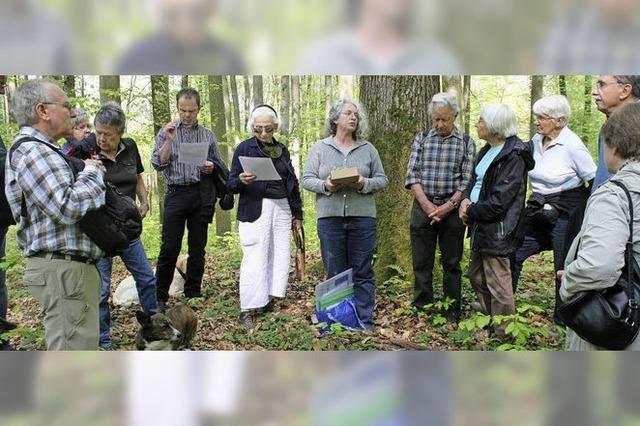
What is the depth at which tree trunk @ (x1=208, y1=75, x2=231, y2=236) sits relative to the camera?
3361mm

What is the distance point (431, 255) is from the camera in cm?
423

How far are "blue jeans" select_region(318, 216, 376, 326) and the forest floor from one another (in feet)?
0.31

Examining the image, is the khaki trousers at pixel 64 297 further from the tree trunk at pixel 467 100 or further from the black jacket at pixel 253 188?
the tree trunk at pixel 467 100

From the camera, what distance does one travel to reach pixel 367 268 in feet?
13.5

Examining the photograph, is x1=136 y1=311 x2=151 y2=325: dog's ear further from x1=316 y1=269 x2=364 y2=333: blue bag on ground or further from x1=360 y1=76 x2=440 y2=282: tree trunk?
x1=360 y1=76 x2=440 y2=282: tree trunk

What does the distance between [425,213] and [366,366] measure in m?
1.77

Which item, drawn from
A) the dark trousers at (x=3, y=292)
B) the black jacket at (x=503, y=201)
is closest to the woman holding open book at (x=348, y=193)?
the black jacket at (x=503, y=201)

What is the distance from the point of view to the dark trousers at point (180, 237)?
3.97 metres

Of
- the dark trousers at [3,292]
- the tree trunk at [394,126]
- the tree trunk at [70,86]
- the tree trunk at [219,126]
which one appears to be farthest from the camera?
the tree trunk at [394,126]

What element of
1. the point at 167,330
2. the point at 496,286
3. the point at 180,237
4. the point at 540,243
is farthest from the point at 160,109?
the point at 540,243

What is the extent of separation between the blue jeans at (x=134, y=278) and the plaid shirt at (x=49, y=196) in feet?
2.50

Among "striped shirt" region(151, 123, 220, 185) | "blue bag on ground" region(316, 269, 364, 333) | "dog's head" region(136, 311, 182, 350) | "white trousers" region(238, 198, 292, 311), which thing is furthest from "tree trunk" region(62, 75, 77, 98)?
"blue bag on ground" region(316, 269, 364, 333)
